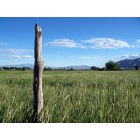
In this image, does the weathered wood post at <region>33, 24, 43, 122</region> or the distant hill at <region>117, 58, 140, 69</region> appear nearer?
the weathered wood post at <region>33, 24, 43, 122</region>

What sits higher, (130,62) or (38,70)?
(130,62)

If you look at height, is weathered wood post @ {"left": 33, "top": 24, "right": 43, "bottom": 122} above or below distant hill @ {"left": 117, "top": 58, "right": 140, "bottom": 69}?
below

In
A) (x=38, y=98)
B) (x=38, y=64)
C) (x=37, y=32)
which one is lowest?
(x=38, y=98)

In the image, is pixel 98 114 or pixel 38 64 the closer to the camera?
pixel 38 64

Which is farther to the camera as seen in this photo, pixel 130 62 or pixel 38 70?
pixel 130 62

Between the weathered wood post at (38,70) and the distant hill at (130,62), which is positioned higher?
the distant hill at (130,62)

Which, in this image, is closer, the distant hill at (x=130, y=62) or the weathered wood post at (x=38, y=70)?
the weathered wood post at (x=38, y=70)
